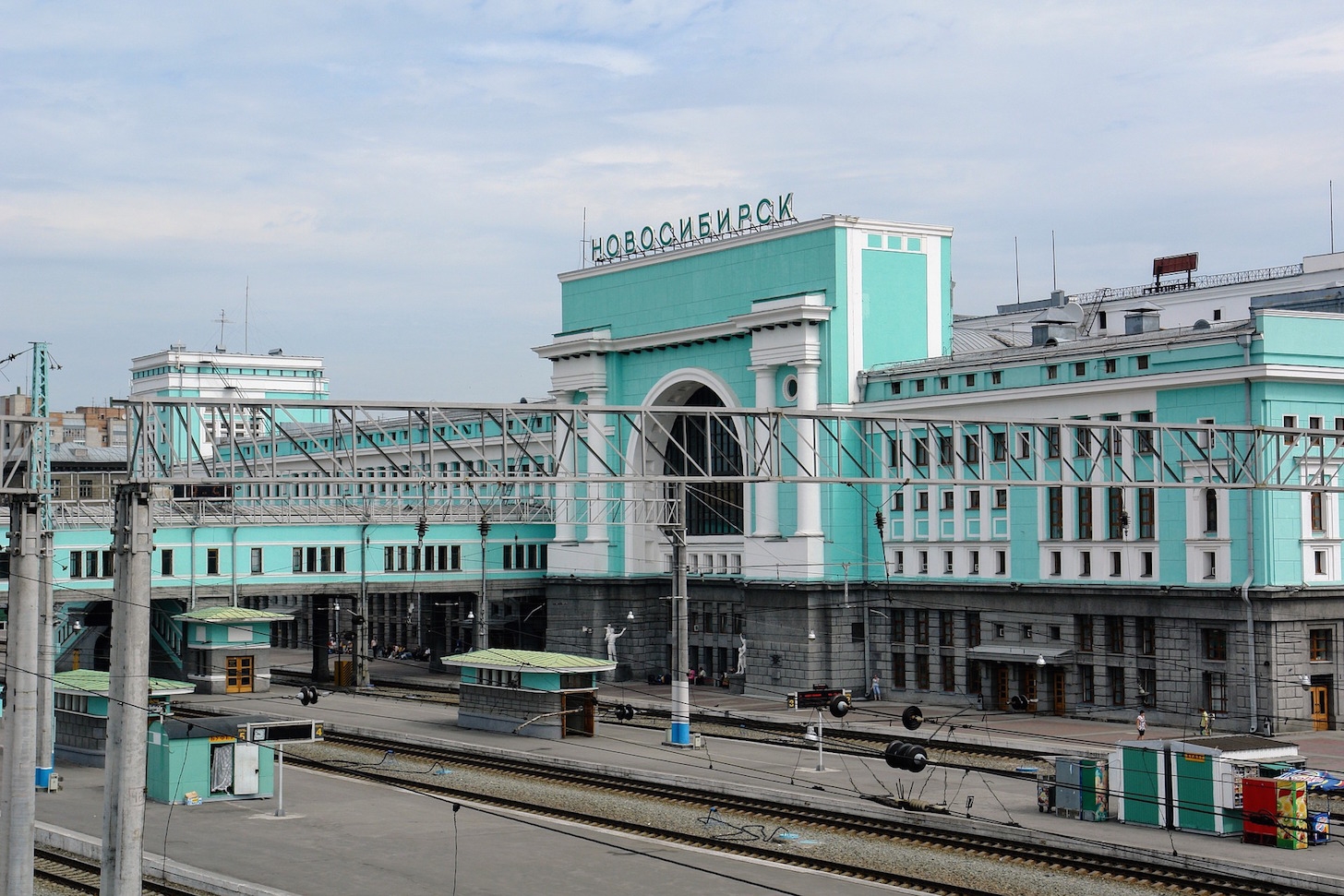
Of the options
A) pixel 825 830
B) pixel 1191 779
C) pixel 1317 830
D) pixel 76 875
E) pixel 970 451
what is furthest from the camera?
pixel 970 451

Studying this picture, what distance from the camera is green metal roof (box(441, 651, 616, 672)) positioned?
177 ft

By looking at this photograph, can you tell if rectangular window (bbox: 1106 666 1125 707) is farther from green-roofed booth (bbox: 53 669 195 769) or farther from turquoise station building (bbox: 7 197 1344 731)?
green-roofed booth (bbox: 53 669 195 769)

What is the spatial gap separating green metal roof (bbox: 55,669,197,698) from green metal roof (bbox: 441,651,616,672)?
8.74 metres

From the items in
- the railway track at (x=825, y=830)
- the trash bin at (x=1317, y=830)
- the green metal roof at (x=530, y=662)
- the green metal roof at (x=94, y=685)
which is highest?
the green metal roof at (x=530, y=662)

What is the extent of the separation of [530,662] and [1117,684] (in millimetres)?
20726

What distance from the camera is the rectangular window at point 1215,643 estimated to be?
178 ft

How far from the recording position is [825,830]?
121 ft

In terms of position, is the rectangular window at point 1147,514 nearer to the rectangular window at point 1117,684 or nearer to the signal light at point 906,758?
the rectangular window at point 1117,684

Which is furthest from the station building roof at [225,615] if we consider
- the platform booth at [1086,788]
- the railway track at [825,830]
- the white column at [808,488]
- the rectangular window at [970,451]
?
the platform booth at [1086,788]

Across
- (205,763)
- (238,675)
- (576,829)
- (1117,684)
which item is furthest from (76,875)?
(238,675)

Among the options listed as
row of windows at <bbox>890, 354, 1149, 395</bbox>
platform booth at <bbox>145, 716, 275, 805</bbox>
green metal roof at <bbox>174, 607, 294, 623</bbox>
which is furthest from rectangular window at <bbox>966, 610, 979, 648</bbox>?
platform booth at <bbox>145, 716, 275, 805</bbox>

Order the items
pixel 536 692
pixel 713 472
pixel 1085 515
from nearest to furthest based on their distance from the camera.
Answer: pixel 536 692 < pixel 1085 515 < pixel 713 472

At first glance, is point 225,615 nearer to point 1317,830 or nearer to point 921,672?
point 921,672

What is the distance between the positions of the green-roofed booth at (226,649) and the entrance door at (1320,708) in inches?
1616
